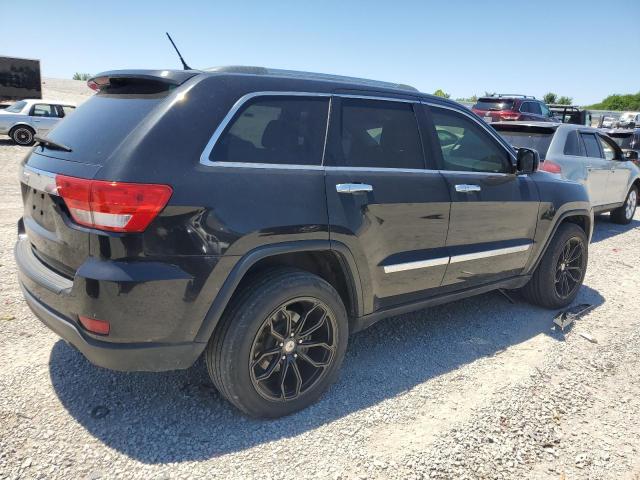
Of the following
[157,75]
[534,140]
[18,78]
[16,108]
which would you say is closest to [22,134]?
[16,108]

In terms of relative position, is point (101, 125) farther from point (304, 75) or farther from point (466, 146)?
point (466, 146)

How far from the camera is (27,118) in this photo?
1588cm

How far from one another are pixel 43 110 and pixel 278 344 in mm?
16882

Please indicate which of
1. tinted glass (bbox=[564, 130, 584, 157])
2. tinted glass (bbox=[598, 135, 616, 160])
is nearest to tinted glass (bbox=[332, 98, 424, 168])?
tinted glass (bbox=[564, 130, 584, 157])

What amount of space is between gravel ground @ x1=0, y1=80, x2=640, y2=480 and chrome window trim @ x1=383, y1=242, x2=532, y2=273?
708mm

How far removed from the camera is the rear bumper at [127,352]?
2328 millimetres

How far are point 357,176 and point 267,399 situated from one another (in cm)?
136

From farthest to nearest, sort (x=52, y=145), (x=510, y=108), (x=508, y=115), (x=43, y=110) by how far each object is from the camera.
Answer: (x=510, y=108)
(x=508, y=115)
(x=43, y=110)
(x=52, y=145)

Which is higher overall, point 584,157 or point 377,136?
point 377,136

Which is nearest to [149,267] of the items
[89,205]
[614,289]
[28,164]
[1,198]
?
[89,205]

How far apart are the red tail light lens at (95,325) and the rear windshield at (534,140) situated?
6380 mm

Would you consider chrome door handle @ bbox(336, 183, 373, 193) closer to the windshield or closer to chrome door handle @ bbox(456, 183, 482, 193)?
chrome door handle @ bbox(456, 183, 482, 193)

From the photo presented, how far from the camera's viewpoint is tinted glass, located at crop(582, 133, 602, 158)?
25.2ft

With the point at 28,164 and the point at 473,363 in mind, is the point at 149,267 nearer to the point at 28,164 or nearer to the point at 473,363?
the point at 28,164
